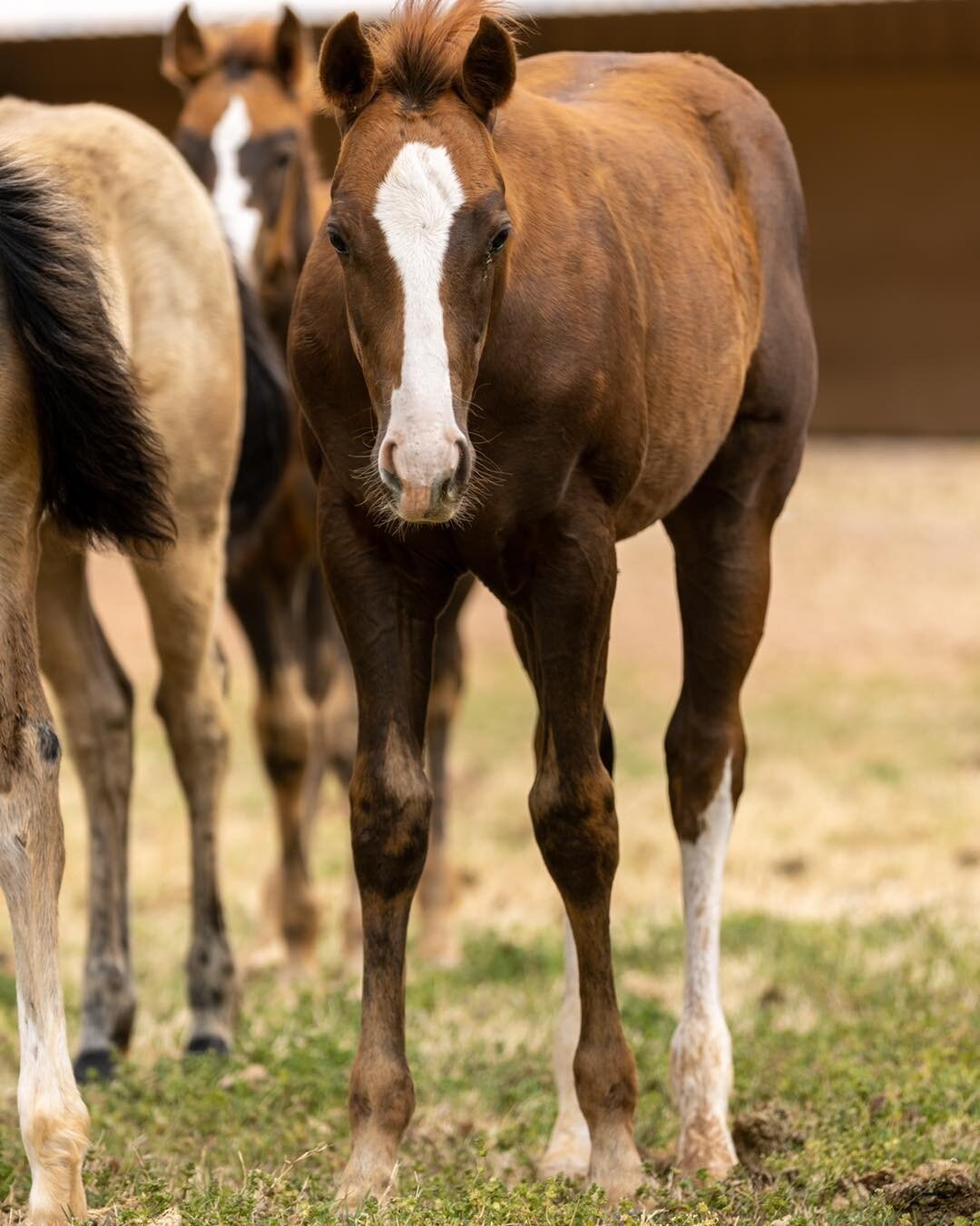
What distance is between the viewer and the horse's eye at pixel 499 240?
3395 mm

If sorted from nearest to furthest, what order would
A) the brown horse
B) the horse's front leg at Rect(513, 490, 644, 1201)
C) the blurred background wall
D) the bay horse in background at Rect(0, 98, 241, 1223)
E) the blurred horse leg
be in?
the brown horse, the bay horse in background at Rect(0, 98, 241, 1223), the horse's front leg at Rect(513, 490, 644, 1201), the blurred horse leg, the blurred background wall

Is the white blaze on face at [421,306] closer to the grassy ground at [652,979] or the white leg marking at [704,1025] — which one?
the grassy ground at [652,979]

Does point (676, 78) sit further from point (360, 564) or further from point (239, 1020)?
point (239, 1020)

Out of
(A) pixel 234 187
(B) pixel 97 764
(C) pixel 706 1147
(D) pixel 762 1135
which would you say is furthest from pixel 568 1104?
(A) pixel 234 187

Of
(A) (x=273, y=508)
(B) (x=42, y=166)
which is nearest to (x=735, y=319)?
(B) (x=42, y=166)

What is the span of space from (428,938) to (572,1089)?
9.38 feet

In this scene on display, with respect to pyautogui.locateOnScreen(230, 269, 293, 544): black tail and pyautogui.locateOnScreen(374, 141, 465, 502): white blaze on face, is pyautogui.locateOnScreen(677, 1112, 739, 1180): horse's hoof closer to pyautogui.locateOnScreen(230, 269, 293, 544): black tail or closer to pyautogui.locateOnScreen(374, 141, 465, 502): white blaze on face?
pyautogui.locateOnScreen(374, 141, 465, 502): white blaze on face

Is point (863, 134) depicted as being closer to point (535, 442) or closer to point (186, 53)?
point (186, 53)

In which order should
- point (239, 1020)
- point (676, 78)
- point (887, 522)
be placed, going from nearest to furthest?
point (676, 78) < point (239, 1020) < point (887, 522)

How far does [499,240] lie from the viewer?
3412 millimetres

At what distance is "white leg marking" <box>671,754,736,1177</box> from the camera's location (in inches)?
164

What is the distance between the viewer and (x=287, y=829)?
716cm

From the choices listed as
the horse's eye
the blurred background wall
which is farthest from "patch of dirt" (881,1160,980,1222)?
the blurred background wall

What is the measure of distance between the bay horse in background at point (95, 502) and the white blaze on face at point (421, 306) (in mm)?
888
